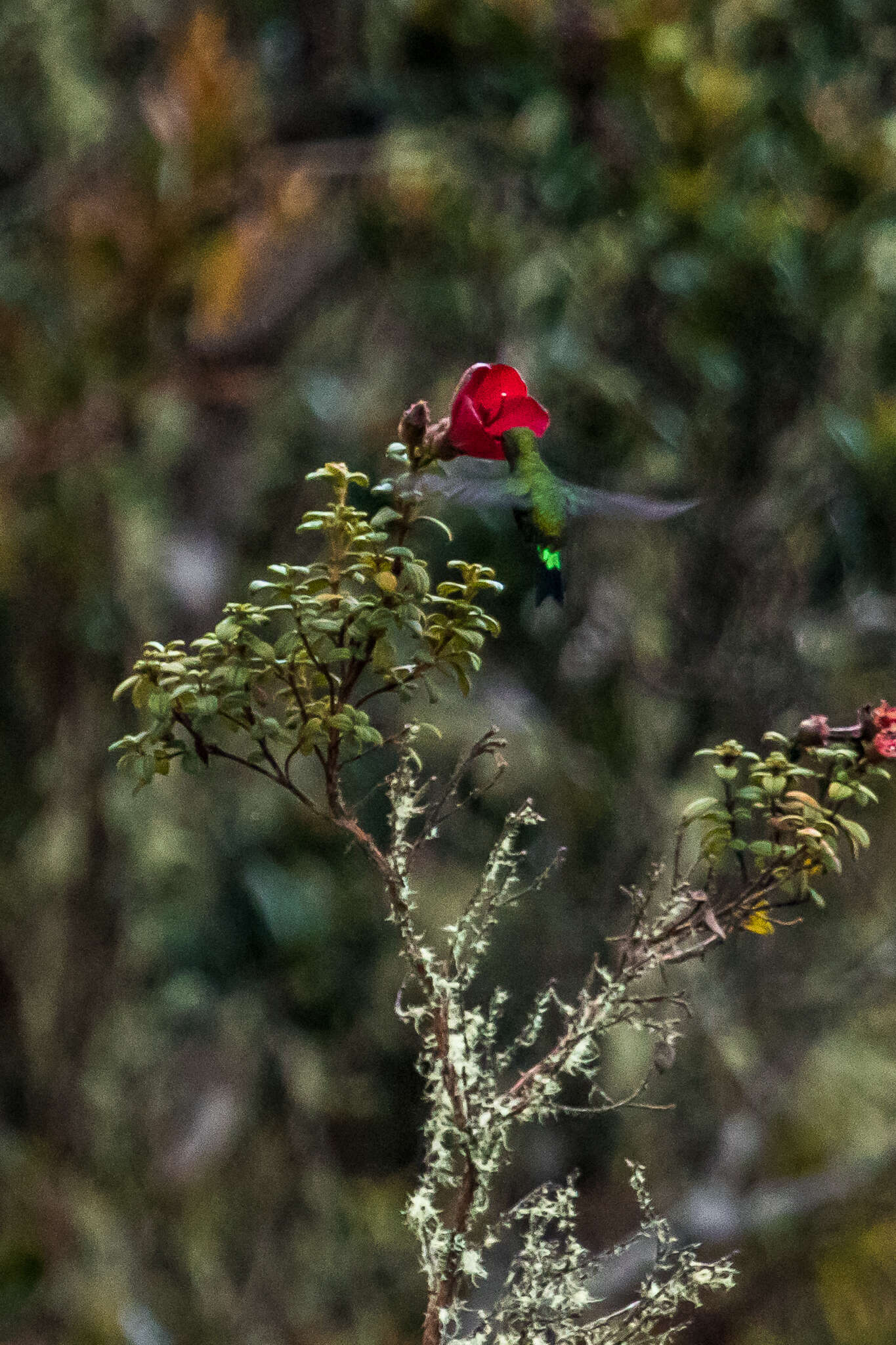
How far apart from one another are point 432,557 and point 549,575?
872mm

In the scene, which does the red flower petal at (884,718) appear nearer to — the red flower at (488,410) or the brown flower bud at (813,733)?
the brown flower bud at (813,733)

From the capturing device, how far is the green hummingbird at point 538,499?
0.65 metres

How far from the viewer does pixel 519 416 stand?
0.53m

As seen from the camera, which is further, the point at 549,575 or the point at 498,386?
the point at 549,575

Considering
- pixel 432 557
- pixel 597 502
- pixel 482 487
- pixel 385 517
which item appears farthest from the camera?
pixel 432 557

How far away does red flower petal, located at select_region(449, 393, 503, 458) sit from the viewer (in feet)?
1.63

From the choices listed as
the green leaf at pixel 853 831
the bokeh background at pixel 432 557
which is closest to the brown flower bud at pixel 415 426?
the green leaf at pixel 853 831

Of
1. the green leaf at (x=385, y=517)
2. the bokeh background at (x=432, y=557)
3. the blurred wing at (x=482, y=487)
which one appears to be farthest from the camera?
the bokeh background at (x=432, y=557)

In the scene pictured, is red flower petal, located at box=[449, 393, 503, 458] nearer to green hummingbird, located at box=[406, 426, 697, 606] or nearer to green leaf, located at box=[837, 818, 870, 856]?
green hummingbird, located at box=[406, 426, 697, 606]

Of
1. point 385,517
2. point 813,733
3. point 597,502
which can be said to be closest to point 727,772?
point 813,733

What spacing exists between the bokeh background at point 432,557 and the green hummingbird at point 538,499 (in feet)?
1.79

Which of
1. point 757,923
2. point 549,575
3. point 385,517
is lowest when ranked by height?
point 757,923

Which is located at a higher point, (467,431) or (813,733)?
(467,431)

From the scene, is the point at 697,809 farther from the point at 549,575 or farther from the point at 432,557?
the point at 432,557
